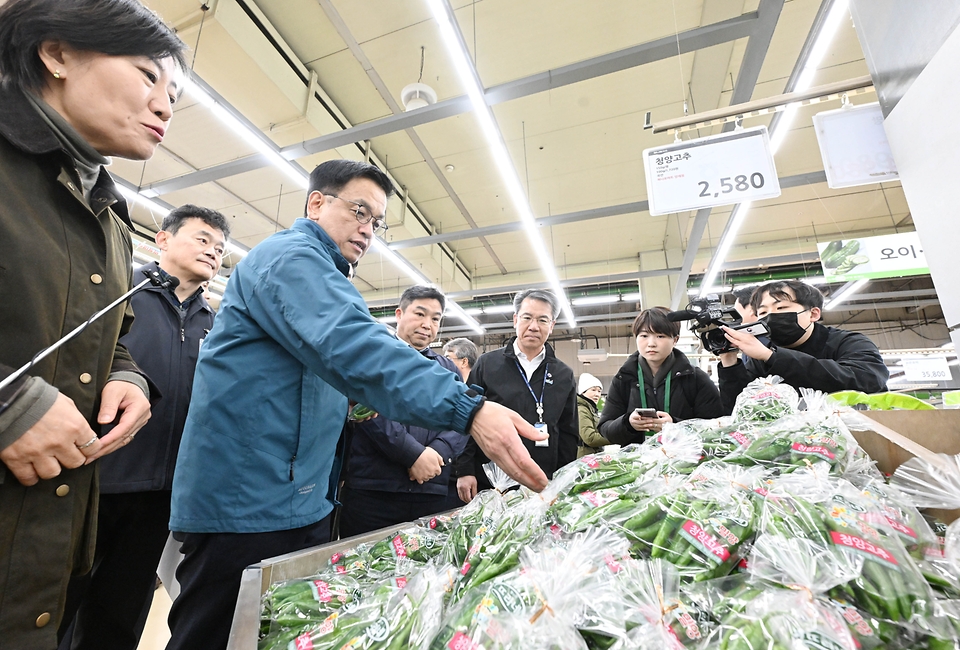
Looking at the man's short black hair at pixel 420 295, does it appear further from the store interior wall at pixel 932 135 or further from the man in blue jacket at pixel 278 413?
the store interior wall at pixel 932 135

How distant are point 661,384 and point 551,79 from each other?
2874 millimetres

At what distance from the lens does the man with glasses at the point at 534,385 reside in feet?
7.73

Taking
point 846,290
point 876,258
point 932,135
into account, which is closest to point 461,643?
point 932,135

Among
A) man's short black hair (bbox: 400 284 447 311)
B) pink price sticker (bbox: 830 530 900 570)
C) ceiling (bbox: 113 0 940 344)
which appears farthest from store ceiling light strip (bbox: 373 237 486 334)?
pink price sticker (bbox: 830 530 900 570)

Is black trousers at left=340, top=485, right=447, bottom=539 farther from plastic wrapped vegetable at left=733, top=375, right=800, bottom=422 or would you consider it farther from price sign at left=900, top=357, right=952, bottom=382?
price sign at left=900, top=357, right=952, bottom=382

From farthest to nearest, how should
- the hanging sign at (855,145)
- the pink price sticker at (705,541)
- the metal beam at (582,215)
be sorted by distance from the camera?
the metal beam at (582,215) → the hanging sign at (855,145) → the pink price sticker at (705,541)

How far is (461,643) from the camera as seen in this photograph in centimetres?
55

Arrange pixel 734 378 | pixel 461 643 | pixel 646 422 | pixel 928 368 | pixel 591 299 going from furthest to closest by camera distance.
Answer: pixel 591 299
pixel 928 368
pixel 734 378
pixel 646 422
pixel 461 643

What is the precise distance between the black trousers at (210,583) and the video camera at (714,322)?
6.45 feet

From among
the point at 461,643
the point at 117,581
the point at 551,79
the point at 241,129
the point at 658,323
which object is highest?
the point at 551,79

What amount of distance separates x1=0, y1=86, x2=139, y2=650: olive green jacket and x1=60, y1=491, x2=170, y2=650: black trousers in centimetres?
66

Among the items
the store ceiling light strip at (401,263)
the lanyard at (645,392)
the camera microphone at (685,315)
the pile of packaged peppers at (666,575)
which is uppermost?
the store ceiling light strip at (401,263)

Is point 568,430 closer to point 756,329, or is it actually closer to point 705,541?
point 756,329

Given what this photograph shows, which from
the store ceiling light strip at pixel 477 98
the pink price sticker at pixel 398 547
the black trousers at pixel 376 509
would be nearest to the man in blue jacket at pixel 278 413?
the pink price sticker at pixel 398 547
